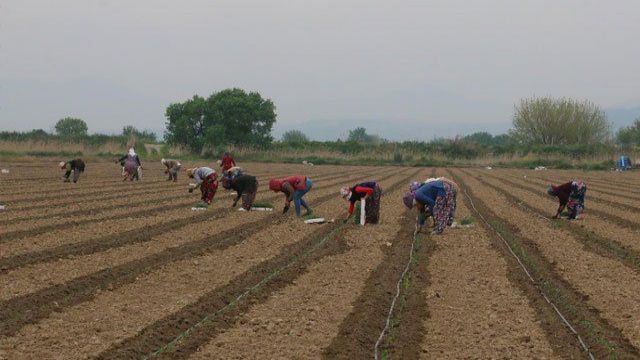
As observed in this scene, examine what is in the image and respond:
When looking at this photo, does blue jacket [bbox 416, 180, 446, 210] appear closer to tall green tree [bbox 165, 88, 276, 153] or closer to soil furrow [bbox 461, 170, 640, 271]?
soil furrow [bbox 461, 170, 640, 271]

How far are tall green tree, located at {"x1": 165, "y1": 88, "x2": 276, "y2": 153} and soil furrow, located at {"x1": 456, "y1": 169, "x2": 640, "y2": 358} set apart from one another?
46404 mm

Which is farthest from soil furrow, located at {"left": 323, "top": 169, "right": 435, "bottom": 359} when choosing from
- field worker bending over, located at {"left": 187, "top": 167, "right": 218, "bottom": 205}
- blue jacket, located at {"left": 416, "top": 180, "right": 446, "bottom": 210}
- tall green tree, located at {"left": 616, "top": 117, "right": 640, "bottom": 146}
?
tall green tree, located at {"left": 616, "top": 117, "right": 640, "bottom": 146}

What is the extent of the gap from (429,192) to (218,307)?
5.67m

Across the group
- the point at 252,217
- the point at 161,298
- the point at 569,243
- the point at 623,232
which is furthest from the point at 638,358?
the point at 252,217

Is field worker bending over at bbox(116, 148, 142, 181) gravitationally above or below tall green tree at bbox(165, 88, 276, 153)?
below

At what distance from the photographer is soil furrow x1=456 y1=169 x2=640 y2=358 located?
6098 millimetres

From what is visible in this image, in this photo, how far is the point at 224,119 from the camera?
56812mm

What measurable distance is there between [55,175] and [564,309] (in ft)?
77.4

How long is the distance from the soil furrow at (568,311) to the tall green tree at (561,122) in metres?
59.9

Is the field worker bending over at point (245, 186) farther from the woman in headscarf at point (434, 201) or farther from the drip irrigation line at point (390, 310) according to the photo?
the drip irrigation line at point (390, 310)

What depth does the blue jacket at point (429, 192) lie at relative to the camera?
39.9 ft

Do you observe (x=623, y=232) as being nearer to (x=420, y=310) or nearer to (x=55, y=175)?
(x=420, y=310)

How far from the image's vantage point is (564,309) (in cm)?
743

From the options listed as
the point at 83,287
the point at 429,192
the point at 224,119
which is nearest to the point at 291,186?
the point at 429,192
